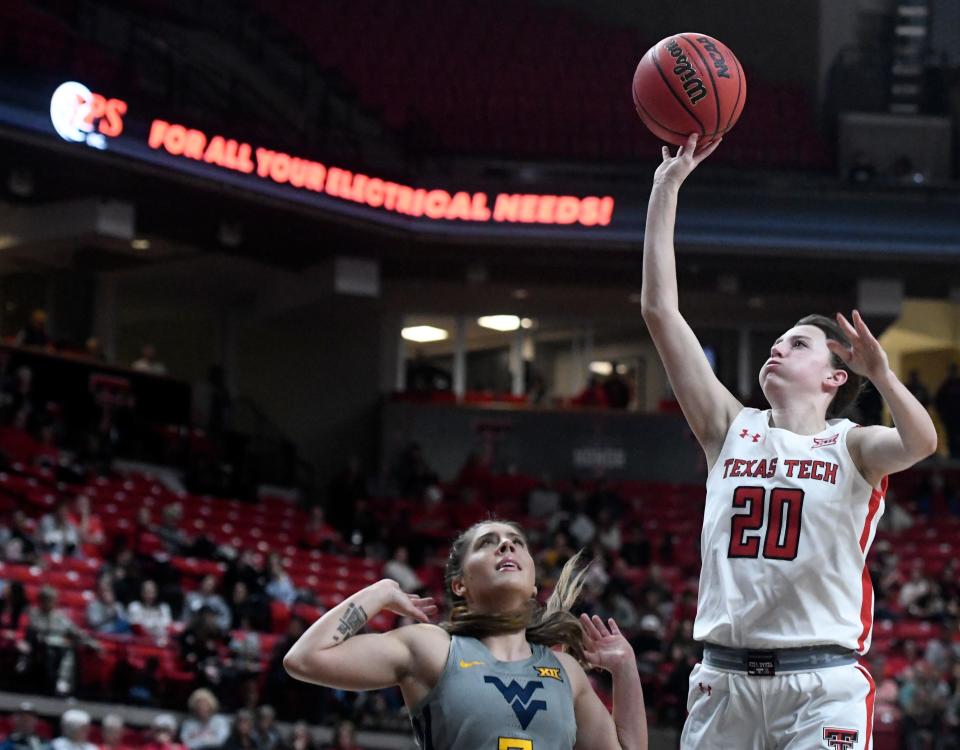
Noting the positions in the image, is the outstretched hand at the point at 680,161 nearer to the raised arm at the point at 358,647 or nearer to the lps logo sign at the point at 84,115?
the raised arm at the point at 358,647

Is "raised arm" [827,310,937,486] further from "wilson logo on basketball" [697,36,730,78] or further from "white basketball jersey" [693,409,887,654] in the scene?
"wilson logo on basketball" [697,36,730,78]

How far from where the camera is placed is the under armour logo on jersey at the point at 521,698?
3918 millimetres

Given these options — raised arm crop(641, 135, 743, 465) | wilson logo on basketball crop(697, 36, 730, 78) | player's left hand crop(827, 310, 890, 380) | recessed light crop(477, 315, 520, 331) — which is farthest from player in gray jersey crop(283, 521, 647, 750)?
recessed light crop(477, 315, 520, 331)

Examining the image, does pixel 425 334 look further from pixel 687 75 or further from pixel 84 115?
pixel 687 75

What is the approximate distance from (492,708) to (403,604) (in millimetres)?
338

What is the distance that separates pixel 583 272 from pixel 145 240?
20.5 feet

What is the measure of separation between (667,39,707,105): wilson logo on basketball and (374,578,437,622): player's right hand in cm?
174

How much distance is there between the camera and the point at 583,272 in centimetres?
2308

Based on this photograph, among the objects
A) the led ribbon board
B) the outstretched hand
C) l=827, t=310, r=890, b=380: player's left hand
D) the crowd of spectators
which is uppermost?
the led ribbon board

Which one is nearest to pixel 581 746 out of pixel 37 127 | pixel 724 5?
pixel 37 127

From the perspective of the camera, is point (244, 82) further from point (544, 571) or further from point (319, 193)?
point (544, 571)

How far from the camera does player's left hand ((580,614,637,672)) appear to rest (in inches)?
166

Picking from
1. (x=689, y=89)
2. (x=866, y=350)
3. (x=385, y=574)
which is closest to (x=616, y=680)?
(x=866, y=350)

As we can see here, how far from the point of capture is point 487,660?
402 centimetres
